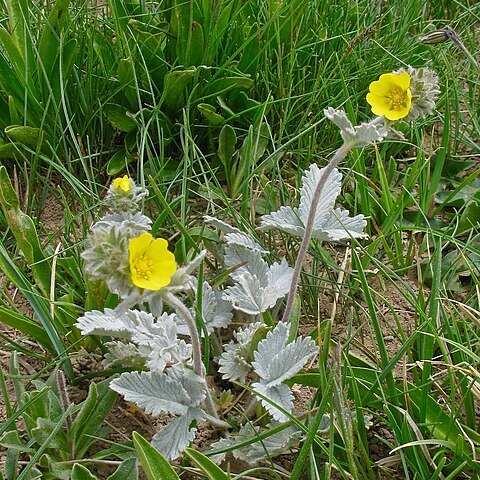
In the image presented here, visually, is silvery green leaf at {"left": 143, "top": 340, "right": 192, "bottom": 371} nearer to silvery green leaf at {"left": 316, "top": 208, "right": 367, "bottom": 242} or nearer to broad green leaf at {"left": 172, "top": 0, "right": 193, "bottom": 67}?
silvery green leaf at {"left": 316, "top": 208, "right": 367, "bottom": 242}

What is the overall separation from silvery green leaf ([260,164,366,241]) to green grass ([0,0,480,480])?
143 mm

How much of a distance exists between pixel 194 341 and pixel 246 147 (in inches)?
40.0

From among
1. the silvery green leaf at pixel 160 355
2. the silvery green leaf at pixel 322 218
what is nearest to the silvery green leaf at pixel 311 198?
the silvery green leaf at pixel 322 218

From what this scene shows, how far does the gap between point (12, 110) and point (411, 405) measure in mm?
1598

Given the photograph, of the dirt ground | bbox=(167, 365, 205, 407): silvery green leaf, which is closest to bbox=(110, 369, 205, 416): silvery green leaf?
bbox=(167, 365, 205, 407): silvery green leaf

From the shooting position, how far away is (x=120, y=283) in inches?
49.3

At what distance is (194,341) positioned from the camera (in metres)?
1.48

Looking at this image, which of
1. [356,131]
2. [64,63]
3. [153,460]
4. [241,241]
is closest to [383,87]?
[356,131]

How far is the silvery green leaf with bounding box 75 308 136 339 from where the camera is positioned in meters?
1.49

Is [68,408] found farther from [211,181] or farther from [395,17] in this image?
[395,17]

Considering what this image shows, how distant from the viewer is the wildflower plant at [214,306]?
→ 4.15 feet

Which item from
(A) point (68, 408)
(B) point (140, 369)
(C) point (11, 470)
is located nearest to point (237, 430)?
(B) point (140, 369)

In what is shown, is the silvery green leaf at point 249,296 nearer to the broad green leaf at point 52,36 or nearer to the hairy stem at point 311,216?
the hairy stem at point 311,216

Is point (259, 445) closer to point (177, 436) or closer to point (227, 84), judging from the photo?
point (177, 436)
